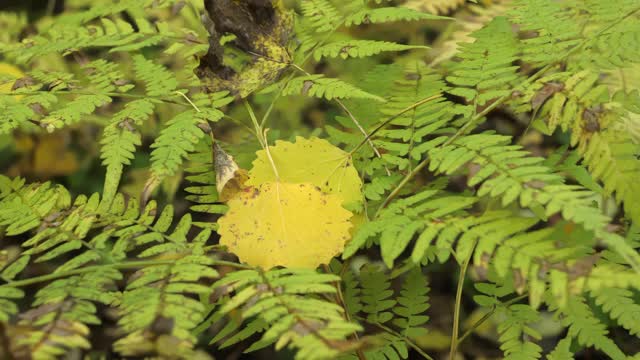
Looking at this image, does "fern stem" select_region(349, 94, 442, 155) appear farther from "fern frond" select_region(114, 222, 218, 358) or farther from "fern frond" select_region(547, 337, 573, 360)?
"fern frond" select_region(547, 337, 573, 360)

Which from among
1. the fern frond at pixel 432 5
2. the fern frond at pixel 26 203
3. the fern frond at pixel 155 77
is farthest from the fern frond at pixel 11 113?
the fern frond at pixel 432 5

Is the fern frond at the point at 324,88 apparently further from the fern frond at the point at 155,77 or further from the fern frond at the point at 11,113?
the fern frond at the point at 11,113

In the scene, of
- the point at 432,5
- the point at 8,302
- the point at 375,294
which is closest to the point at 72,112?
the point at 8,302

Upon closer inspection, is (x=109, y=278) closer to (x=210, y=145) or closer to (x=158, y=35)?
(x=210, y=145)

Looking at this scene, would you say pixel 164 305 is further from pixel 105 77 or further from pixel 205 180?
pixel 105 77

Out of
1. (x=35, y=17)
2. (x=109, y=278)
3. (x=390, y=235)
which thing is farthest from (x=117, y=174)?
(x=35, y=17)

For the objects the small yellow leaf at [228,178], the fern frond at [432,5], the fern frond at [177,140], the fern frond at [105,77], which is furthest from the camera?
the fern frond at [432,5]
